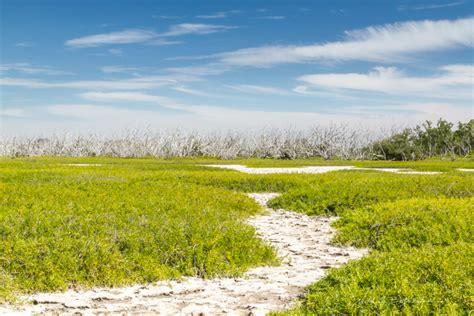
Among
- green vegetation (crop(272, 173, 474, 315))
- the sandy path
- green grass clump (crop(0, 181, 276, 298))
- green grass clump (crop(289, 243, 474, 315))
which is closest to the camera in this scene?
green grass clump (crop(289, 243, 474, 315))

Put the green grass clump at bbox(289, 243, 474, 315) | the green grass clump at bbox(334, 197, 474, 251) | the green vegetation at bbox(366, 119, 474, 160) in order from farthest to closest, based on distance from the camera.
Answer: the green vegetation at bbox(366, 119, 474, 160), the green grass clump at bbox(334, 197, 474, 251), the green grass clump at bbox(289, 243, 474, 315)

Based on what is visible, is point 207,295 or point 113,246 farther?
point 113,246

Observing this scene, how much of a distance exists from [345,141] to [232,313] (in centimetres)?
10553

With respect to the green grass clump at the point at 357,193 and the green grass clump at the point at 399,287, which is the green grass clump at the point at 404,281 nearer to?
the green grass clump at the point at 399,287

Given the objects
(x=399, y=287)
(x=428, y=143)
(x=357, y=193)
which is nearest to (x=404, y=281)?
(x=399, y=287)

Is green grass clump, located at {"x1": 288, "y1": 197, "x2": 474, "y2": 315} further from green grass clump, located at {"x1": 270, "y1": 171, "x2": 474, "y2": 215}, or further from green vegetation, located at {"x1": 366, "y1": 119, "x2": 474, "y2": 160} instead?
green vegetation, located at {"x1": 366, "y1": 119, "x2": 474, "y2": 160}

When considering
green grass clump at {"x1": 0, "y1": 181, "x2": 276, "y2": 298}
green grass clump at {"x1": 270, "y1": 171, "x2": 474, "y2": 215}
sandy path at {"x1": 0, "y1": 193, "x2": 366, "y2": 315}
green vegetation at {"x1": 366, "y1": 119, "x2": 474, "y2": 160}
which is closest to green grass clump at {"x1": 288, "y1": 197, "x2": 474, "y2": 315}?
sandy path at {"x1": 0, "y1": 193, "x2": 366, "y2": 315}

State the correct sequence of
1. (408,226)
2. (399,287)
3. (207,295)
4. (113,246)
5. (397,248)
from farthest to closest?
(408,226) → (397,248) → (113,246) → (207,295) → (399,287)

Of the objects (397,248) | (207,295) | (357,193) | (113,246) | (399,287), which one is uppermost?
(357,193)

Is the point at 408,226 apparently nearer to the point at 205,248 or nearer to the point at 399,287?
the point at 205,248

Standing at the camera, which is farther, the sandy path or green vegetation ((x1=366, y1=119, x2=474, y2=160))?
green vegetation ((x1=366, y1=119, x2=474, y2=160))

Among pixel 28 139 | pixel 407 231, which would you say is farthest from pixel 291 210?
pixel 28 139

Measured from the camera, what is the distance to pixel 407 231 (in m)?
14.1

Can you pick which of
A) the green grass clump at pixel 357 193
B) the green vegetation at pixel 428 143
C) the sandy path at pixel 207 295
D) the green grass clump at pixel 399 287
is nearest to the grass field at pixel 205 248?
the green grass clump at pixel 399 287
